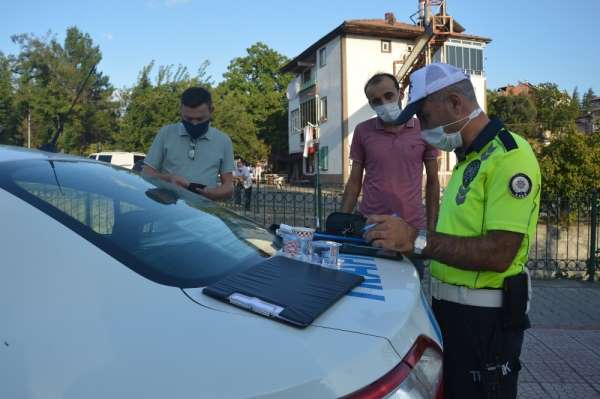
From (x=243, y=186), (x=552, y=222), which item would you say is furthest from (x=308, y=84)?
(x=552, y=222)

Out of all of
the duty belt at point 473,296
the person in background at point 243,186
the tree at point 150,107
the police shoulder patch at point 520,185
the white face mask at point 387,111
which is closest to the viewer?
the police shoulder patch at point 520,185

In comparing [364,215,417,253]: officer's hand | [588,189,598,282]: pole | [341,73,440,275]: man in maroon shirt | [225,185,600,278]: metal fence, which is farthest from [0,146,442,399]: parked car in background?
[588,189,598,282]: pole

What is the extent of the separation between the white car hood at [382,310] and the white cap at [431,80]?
0.71m

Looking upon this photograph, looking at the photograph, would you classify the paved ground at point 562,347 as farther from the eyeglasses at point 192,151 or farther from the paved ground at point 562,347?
the eyeglasses at point 192,151

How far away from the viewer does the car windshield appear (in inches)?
56.9

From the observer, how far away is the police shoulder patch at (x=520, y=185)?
1.69 meters

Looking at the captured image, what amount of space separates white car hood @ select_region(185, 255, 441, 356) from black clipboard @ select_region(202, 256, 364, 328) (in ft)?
0.08

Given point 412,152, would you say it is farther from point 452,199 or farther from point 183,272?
point 183,272

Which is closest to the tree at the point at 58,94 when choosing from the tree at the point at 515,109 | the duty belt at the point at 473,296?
the duty belt at the point at 473,296

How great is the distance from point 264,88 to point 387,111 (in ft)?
154

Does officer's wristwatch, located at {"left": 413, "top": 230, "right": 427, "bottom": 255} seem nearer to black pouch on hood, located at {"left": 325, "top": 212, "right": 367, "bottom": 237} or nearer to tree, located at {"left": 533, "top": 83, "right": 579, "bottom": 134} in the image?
black pouch on hood, located at {"left": 325, "top": 212, "right": 367, "bottom": 237}

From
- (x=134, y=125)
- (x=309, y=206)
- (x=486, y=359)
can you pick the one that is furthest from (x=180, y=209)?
(x=134, y=125)

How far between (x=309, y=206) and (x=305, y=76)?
27.5m

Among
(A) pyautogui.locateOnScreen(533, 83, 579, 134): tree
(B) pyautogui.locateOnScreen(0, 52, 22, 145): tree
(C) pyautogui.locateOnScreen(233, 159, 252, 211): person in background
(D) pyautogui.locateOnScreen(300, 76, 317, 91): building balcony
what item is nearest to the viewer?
(C) pyautogui.locateOnScreen(233, 159, 252, 211): person in background
